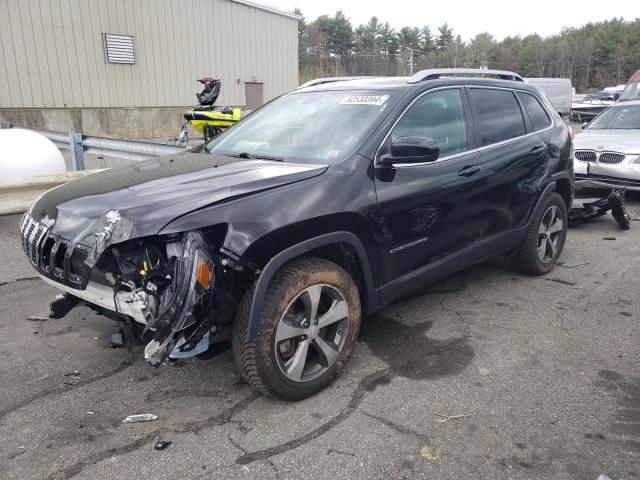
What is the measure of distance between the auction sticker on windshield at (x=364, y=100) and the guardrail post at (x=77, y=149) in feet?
20.5

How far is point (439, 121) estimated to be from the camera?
382cm

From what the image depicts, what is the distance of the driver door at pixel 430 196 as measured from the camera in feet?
10.9

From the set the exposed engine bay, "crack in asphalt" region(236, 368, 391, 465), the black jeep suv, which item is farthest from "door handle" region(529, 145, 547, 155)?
the exposed engine bay

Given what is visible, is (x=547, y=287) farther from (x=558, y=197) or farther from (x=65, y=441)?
(x=65, y=441)

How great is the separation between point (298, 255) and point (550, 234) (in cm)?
319

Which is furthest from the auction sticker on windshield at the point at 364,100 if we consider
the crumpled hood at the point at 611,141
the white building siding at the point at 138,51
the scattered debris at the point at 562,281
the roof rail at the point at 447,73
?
the white building siding at the point at 138,51

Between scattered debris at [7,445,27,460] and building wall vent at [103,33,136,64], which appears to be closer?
scattered debris at [7,445,27,460]

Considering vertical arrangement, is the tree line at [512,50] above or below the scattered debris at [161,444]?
above

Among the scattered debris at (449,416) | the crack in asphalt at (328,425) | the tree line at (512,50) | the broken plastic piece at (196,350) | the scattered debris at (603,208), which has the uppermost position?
the tree line at (512,50)

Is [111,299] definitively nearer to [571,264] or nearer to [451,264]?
[451,264]

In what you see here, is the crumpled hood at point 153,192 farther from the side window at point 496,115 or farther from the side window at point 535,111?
the side window at point 535,111

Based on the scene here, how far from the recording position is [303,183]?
293cm

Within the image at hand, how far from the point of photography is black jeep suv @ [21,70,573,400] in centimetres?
257

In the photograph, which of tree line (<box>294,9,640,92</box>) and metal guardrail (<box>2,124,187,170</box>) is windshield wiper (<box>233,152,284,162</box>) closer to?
metal guardrail (<box>2,124,187,170</box>)
